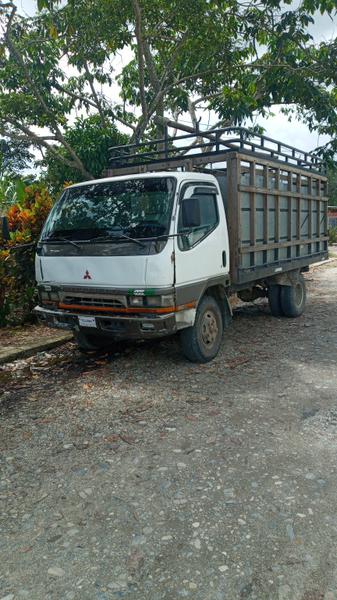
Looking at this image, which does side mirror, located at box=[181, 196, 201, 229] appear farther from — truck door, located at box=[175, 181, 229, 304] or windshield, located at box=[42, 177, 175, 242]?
windshield, located at box=[42, 177, 175, 242]

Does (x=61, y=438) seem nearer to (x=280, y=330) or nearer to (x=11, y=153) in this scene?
(x=280, y=330)

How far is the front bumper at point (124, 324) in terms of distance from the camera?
16.0 ft

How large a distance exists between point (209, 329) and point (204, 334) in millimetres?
117

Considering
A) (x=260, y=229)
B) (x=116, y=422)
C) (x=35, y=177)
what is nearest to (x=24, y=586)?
(x=116, y=422)

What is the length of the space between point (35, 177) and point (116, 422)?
13.1 meters

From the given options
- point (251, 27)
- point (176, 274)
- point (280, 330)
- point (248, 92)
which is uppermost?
point (251, 27)

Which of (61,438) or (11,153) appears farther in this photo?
(11,153)

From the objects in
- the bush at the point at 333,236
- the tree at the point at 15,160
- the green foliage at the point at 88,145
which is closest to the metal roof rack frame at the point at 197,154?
the green foliage at the point at 88,145

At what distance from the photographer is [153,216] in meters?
5.08

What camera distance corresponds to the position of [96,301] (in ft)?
17.1

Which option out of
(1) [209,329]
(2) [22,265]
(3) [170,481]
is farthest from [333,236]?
(3) [170,481]

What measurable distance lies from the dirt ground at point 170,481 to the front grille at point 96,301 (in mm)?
842

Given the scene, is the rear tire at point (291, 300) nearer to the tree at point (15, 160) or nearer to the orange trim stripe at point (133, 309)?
the orange trim stripe at point (133, 309)

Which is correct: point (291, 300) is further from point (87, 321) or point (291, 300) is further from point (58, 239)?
point (58, 239)
